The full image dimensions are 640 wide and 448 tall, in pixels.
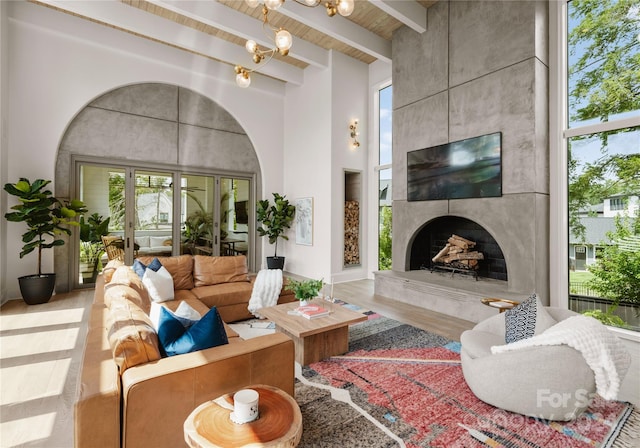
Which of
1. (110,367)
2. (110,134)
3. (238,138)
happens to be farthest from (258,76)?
(110,367)

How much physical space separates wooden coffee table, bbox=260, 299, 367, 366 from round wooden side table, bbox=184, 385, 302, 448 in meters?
1.24

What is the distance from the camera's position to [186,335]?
1837 millimetres

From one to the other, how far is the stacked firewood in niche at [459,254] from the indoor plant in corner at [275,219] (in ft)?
11.6

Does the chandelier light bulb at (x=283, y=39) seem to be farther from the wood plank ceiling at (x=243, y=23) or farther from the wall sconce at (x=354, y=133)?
the wall sconce at (x=354, y=133)

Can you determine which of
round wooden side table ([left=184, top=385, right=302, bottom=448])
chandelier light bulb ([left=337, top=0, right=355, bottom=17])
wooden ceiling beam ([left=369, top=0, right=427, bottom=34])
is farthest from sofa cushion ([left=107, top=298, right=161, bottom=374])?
wooden ceiling beam ([left=369, top=0, right=427, bottom=34])

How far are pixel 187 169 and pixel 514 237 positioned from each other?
6055mm

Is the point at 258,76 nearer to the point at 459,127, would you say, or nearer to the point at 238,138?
the point at 238,138

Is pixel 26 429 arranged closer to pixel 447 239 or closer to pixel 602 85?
pixel 447 239

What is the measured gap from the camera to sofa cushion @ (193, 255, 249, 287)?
429 cm

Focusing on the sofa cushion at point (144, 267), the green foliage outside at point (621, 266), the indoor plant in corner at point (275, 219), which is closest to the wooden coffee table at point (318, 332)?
the sofa cushion at point (144, 267)

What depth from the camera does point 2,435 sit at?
1938mm

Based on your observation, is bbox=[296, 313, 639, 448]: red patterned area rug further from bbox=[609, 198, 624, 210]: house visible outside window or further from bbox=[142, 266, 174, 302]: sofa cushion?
bbox=[609, 198, 624, 210]: house visible outside window

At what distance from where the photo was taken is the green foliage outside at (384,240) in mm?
6689

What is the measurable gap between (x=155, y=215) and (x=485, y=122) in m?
6.14
